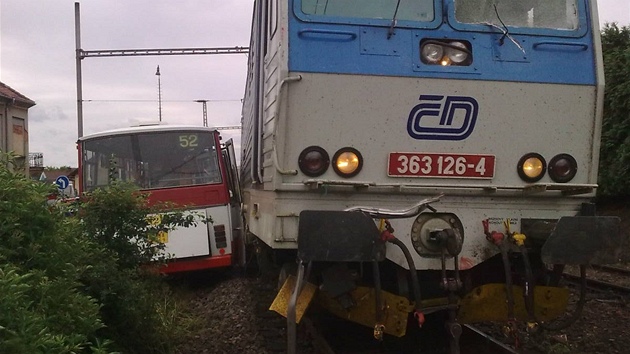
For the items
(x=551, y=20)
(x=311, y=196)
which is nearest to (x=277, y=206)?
(x=311, y=196)

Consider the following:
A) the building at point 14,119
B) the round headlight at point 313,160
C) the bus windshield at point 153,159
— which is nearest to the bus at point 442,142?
the round headlight at point 313,160

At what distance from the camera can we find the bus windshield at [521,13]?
5.14 metres

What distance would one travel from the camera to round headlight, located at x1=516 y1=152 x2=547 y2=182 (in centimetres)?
504

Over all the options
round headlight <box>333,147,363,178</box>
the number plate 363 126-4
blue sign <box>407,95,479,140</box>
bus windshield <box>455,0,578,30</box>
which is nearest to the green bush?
round headlight <box>333,147,363,178</box>

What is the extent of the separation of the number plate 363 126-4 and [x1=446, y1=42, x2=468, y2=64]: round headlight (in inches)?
26.7

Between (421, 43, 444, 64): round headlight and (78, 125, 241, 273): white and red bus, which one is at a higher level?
(421, 43, 444, 64): round headlight

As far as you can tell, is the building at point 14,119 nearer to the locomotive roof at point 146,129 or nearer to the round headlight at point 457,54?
A: the locomotive roof at point 146,129

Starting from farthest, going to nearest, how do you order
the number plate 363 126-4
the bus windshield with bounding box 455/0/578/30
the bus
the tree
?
the tree
the bus windshield with bounding box 455/0/578/30
the number plate 363 126-4
the bus

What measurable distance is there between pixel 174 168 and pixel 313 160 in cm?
622

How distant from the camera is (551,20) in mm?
5246

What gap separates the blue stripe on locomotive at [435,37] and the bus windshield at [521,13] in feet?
0.28

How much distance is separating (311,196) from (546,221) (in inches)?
66.0

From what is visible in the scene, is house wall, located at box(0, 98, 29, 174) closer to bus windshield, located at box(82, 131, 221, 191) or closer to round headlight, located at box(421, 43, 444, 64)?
bus windshield, located at box(82, 131, 221, 191)

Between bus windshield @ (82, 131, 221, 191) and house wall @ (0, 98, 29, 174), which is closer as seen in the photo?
bus windshield @ (82, 131, 221, 191)
